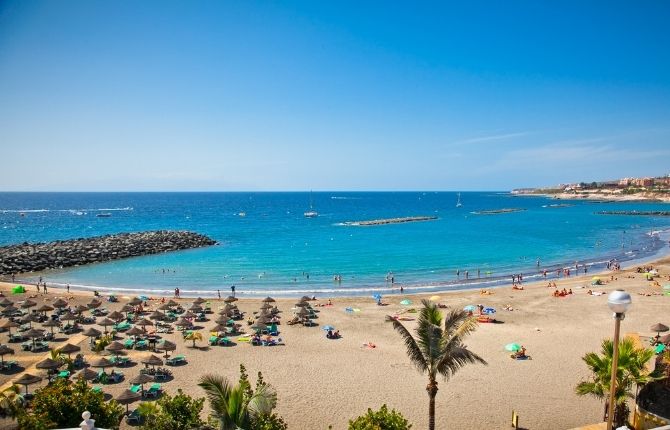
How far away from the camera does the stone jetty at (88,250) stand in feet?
193

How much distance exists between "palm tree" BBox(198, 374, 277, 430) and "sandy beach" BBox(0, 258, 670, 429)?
873 cm

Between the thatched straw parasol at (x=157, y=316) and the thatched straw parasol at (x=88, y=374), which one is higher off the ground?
the thatched straw parasol at (x=88, y=374)

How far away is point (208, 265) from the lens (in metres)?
57.9

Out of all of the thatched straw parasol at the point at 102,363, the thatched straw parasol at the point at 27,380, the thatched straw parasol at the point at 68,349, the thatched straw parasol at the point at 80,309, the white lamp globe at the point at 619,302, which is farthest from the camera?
the thatched straw parasol at the point at 80,309

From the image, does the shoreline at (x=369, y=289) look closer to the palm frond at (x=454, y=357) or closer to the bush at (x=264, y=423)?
the palm frond at (x=454, y=357)

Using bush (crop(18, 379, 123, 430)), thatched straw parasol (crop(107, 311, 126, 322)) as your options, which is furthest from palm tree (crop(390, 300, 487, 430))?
thatched straw parasol (crop(107, 311, 126, 322))

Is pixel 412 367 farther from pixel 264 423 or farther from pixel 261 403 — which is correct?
pixel 261 403

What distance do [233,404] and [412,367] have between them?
1537 centimetres

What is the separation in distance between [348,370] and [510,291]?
24649 mm

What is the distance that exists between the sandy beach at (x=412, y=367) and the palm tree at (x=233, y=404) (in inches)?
344

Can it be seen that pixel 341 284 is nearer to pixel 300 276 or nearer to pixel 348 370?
pixel 300 276

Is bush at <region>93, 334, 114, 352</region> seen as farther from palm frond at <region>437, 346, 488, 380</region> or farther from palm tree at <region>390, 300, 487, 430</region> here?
palm frond at <region>437, 346, 488, 380</region>

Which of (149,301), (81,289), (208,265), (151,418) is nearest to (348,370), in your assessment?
(151,418)

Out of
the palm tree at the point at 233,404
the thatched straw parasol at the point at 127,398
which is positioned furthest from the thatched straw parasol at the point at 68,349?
the palm tree at the point at 233,404
